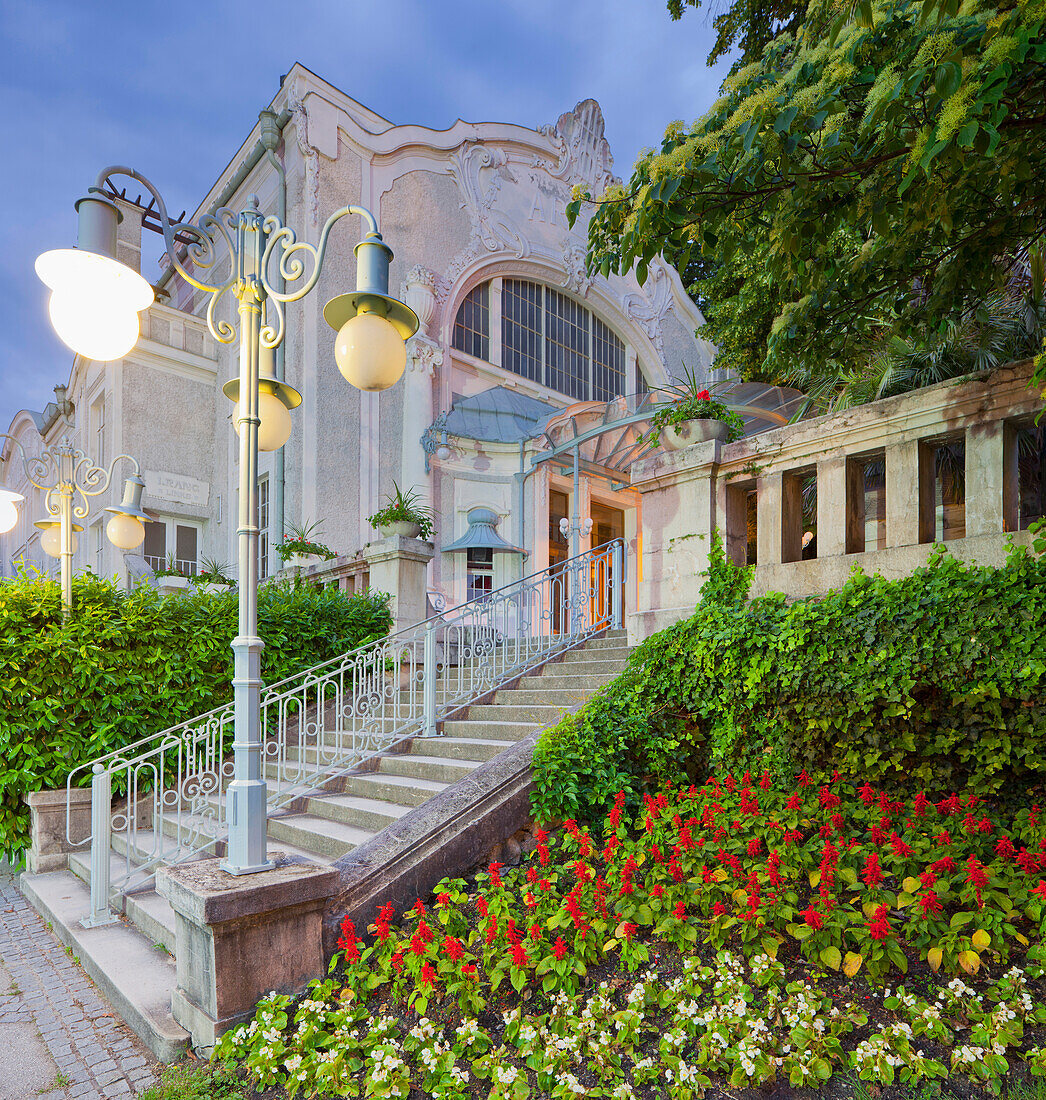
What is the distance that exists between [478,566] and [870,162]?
9949 millimetres

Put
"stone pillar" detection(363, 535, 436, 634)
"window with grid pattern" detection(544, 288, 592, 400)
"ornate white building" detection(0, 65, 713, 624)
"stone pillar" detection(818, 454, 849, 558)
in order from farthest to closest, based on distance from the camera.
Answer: "window with grid pattern" detection(544, 288, 592, 400) < "ornate white building" detection(0, 65, 713, 624) < "stone pillar" detection(363, 535, 436, 634) < "stone pillar" detection(818, 454, 849, 558)

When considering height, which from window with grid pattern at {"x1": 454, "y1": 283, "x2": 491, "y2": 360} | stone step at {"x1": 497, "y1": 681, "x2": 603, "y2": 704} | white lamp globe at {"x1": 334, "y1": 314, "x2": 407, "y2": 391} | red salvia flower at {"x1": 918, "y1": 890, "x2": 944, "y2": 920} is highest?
window with grid pattern at {"x1": 454, "y1": 283, "x2": 491, "y2": 360}

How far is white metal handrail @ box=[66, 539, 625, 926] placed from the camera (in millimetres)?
5371

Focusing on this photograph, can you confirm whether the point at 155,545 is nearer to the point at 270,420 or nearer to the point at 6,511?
the point at 6,511

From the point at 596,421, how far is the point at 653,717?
8.25 meters

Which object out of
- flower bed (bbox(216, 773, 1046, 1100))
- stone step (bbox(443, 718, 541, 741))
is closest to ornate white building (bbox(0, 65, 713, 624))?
stone step (bbox(443, 718, 541, 741))

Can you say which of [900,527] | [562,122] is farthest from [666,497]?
[562,122]

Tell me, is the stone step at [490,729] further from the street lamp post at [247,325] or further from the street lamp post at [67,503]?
the street lamp post at [67,503]

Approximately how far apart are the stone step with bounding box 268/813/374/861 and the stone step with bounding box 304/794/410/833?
5 centimetres

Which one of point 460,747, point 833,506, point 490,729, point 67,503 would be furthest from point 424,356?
point 833,506

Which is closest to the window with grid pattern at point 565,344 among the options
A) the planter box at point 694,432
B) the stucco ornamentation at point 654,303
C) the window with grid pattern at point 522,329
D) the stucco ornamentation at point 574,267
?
the window with grid pattern at point 522,329

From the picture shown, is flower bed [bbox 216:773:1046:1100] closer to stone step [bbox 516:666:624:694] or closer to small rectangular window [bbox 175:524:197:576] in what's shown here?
stone step [bbox 516:666:624:694]

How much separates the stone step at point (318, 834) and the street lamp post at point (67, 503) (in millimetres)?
2984

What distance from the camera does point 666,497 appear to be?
576cm
